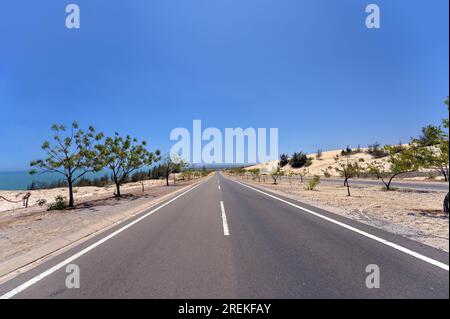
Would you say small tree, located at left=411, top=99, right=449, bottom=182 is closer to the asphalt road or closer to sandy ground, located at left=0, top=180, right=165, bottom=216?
the asphalt road

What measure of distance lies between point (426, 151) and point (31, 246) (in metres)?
14.8

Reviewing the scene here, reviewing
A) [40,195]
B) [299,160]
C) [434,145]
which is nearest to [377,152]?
[299,160]

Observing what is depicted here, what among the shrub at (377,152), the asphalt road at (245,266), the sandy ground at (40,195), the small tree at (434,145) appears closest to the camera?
the asphalt road at (245,266)

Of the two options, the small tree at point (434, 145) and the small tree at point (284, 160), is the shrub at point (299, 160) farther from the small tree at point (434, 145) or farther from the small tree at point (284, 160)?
the small tree at point (434, 145)

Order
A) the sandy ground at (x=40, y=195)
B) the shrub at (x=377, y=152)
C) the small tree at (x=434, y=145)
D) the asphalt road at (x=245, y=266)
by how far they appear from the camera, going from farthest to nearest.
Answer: the shrub at (x=377, y=152) < the sandy ground at (x=40, y=195) < the small tree at (x=434, y=145) < the asphalt road at (x=245, y=266)

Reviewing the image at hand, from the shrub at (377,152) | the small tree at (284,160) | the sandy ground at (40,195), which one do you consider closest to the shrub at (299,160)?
the small tree at (284,160)

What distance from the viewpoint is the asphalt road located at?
336cm

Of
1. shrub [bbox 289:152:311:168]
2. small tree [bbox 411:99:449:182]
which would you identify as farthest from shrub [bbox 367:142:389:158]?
small tree [bbox 411:99:449:182]

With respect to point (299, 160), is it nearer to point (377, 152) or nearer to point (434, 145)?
point (377, 152)

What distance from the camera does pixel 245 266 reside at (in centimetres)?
424

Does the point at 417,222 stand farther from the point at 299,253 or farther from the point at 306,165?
the point at 306,165

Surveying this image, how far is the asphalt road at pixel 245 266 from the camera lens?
11.0 ft
